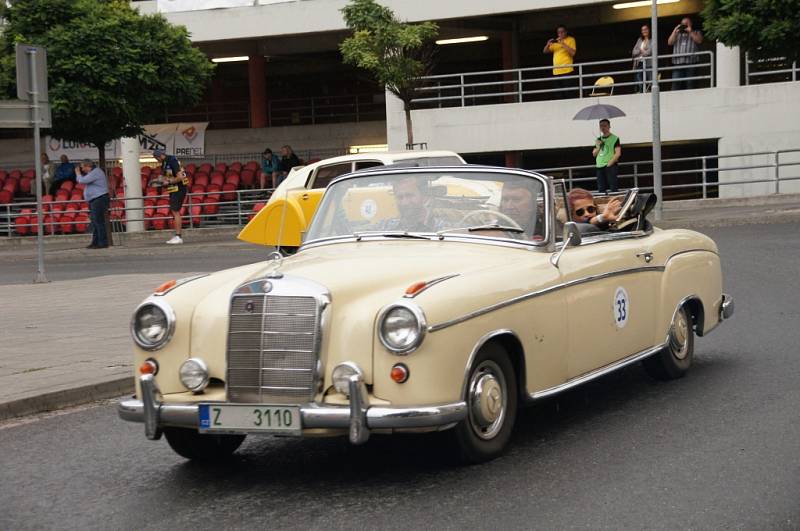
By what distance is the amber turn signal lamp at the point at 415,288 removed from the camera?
608 cm

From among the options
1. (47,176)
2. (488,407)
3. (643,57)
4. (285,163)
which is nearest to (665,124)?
(643,57)

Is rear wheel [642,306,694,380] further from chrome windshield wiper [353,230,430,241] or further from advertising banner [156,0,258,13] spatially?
advertising banner [156,0,258,13]

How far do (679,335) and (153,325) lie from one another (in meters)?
3.87

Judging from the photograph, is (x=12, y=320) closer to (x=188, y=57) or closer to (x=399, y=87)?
(x=188, y=57)

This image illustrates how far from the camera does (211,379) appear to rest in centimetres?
631

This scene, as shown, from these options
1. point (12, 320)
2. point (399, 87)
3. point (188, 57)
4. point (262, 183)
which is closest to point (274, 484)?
point (12, 320)

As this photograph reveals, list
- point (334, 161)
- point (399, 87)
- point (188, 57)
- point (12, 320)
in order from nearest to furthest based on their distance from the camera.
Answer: point (12, 320), point (334, 161), point (188, 57), point (399, 87)

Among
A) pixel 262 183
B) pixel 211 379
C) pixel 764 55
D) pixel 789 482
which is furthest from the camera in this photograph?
pixel 262 183

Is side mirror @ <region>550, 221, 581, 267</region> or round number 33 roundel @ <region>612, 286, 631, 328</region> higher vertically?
side mirror @ <region>550, 221, 581, 267</region>

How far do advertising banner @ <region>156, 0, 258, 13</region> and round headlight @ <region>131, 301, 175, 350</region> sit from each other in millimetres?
28746

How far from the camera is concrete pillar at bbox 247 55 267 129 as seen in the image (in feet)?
133

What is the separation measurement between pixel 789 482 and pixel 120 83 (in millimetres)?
20959

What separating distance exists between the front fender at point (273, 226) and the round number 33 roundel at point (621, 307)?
328 inches

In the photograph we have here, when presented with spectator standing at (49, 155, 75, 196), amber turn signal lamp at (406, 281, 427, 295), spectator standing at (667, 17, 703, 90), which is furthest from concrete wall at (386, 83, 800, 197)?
amber turn signal lamp at (406, 281, 427, 295)
